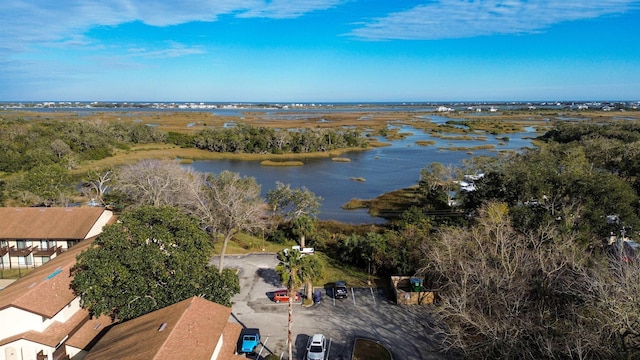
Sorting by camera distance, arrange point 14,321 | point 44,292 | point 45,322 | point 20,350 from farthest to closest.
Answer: point 44,292, point 45,322, point 14,321, point 20,350

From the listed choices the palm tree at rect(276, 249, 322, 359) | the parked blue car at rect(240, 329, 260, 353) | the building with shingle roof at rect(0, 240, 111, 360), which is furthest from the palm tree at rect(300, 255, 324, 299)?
the building with shingle roof at rect(0, 240, 111, 360)

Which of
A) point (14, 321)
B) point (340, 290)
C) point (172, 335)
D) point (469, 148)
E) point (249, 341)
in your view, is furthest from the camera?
point (469, 148)

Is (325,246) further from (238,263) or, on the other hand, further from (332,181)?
(332,181)

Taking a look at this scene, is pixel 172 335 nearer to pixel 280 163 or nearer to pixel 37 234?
pixel 37 234

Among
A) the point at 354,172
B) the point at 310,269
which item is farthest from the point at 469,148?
the point at 310,269

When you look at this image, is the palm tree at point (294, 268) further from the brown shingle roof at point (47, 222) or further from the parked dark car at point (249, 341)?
the brown shingle roof at point (47, 222)

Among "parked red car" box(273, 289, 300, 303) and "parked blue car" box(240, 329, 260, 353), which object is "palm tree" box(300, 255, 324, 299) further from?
"parked red car" box(273, 289, 300, 303)

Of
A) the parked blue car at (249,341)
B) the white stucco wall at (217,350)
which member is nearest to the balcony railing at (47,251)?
the parked blue car at (249,341)
